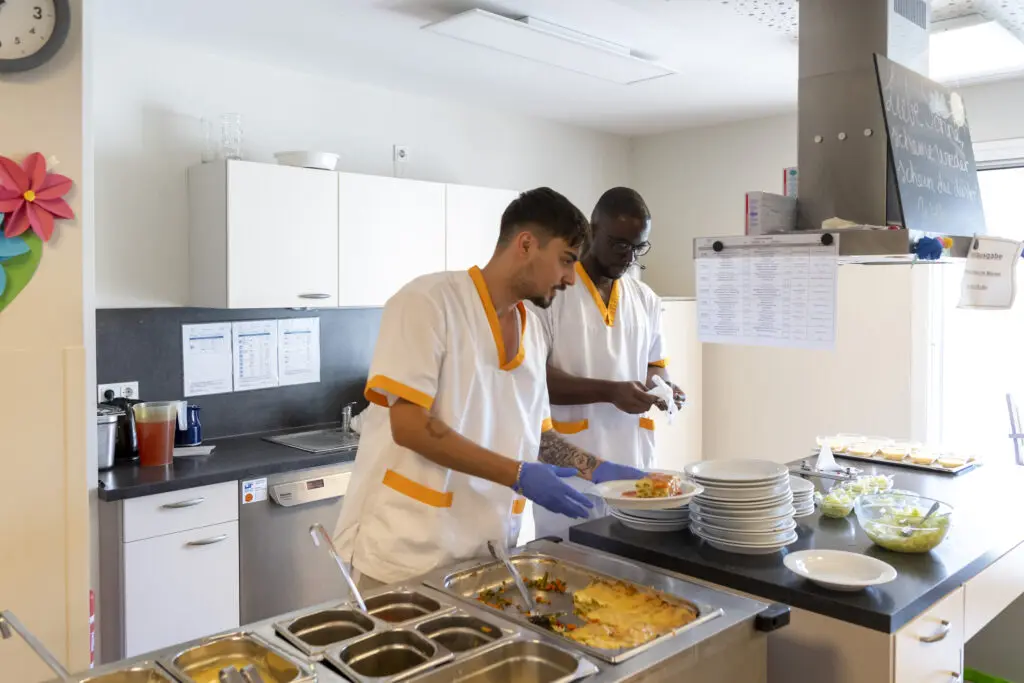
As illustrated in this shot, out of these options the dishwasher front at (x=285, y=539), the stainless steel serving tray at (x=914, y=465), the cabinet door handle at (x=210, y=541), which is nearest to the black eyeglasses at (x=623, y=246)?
the stainless steel serving tray at (x=914, y=465)

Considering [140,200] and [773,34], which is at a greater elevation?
[773,34]

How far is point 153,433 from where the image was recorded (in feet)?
10.00

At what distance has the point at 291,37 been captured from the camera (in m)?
3.17

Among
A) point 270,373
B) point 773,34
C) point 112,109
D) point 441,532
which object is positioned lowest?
point 441,532

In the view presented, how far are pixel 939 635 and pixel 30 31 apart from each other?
2.42m

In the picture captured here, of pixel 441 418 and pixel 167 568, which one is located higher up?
pixel 441 418

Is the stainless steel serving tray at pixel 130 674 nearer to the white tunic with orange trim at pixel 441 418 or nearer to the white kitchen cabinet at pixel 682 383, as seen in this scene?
the white tunic with orange trim at pixel 441 418

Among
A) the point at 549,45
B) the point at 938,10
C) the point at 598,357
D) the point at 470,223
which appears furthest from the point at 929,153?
the point at 470,223

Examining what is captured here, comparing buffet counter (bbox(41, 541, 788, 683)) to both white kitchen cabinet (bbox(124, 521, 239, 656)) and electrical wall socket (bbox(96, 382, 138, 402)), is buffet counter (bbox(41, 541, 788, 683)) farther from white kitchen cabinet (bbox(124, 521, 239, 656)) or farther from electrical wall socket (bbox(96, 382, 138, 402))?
electrical wall socket (bbox(96, 382, 138, 402))

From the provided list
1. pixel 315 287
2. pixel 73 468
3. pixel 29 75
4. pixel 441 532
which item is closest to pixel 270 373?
pixel 315 287

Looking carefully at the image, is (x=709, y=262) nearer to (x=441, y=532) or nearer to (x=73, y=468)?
(x=441, y=532)

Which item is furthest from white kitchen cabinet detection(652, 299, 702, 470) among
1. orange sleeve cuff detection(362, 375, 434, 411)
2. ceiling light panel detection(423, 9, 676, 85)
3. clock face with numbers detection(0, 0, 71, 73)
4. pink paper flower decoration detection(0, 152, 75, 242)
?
clock face with numbers detection(0, 0, 71, 73)

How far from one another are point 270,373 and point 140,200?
3.05 ft

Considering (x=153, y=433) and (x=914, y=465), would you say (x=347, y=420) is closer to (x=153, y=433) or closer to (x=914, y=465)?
(x=153, y=433)
